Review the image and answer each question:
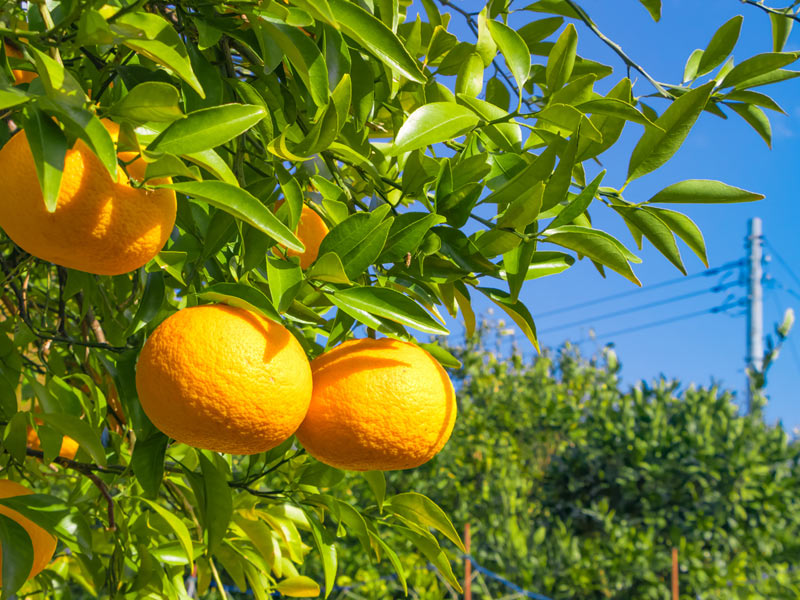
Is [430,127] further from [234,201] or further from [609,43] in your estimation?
[609,43]

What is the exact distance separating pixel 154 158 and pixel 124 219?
6 centimetres

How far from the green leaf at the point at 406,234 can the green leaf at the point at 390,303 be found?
6 cm

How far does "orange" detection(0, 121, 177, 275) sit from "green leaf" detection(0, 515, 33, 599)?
35 centimetres

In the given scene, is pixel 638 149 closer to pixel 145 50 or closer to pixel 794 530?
pixel 145 50

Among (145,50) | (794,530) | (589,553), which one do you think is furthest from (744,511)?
(145,50)

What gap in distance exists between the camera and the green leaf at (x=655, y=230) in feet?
2.68

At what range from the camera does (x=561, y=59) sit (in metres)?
0.89

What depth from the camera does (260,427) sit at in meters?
0.69

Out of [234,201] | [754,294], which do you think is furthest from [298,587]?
[754,294]

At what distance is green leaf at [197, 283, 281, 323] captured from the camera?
2.31ft

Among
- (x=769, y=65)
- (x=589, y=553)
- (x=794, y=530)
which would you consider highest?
(x=769, y=65)

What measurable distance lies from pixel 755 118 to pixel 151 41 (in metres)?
0.88

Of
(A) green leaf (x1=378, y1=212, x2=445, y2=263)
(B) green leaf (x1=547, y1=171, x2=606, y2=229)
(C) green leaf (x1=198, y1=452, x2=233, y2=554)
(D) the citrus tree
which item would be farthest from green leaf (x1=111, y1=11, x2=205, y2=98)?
(C) green leaf (x1=198, y1=452, x2=233, y2=554)

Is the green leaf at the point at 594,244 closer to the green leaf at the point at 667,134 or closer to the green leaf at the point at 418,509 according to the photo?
the green leaf at the point at 667,134
